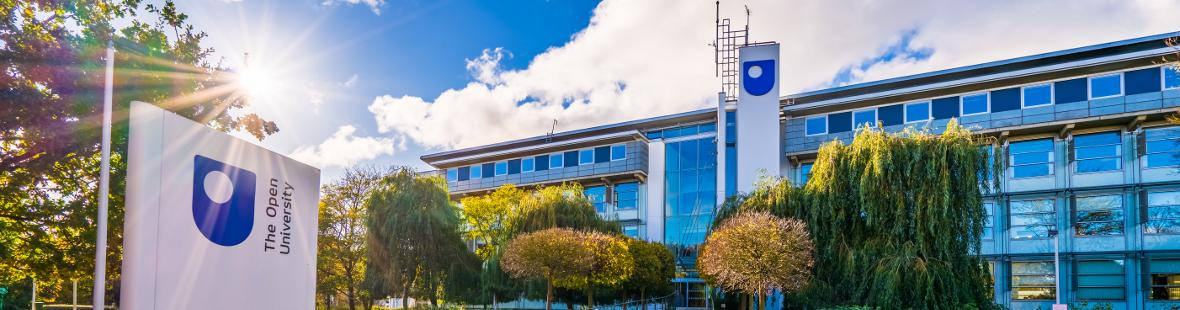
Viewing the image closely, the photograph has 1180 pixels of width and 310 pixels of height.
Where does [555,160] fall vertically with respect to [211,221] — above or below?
above

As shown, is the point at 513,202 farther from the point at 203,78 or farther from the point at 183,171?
the point at 183,171

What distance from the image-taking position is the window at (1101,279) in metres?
27.1

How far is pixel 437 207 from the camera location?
2898 centimetres

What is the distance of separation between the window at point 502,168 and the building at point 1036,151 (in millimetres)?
8562

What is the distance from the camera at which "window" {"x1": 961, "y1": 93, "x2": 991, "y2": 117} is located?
95.5 feet

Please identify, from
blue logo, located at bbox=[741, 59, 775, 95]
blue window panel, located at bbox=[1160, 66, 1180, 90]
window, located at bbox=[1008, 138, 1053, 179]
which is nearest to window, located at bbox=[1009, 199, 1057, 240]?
window, located at bbox=[1008, 138, 1053, 179]

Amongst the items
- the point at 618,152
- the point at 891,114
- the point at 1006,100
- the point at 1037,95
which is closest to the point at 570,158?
the point at 618,152

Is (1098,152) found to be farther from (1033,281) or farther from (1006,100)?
(1033,281)

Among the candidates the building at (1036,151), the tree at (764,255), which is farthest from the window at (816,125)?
the tree at (764,255)

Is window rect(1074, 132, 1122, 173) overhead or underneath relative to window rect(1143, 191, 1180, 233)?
overhead

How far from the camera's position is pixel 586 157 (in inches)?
1519

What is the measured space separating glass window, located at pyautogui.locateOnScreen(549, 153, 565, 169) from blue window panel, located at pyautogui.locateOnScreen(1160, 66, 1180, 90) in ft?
83.1

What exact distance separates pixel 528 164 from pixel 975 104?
21689 mm

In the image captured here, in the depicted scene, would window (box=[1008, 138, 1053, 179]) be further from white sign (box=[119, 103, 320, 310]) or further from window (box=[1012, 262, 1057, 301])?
white sign (box=[119, 103, 320, 310])
